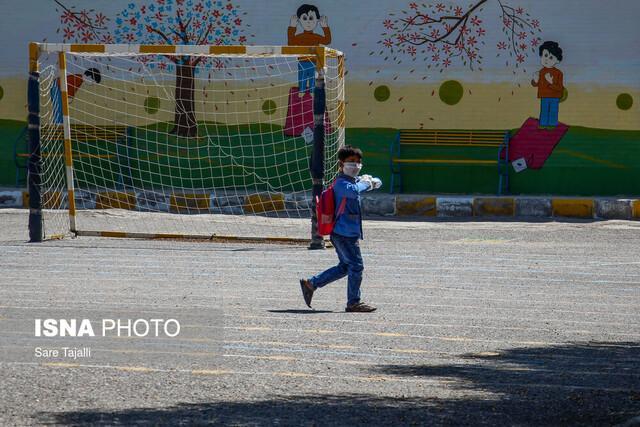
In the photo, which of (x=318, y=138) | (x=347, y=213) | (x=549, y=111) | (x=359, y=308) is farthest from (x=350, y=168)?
(x=549, y=111)

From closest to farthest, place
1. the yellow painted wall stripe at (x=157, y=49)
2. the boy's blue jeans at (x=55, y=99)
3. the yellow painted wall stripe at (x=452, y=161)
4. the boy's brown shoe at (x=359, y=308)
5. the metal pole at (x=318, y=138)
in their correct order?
the boy's brown shoe at (x=359, y=308) → the metal pole at (x=318, y=138) → the yellow painted wall stripe at (x=157, y=49) → the yellow painted wall stripe at (x=452, y=161) → the boy's blue jeans at (x=55, y=99)

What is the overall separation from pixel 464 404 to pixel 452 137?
17.7m

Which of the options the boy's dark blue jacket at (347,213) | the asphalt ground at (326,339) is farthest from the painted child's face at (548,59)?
the boy's dark blue jacket at (347,213)

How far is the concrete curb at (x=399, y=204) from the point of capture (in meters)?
23.1

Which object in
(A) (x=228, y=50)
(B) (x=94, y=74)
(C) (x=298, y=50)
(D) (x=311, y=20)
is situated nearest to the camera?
(C) (x=298, y=50)

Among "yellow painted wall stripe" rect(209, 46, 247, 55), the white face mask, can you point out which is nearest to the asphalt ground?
the white face mask

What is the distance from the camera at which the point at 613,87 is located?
2462cm

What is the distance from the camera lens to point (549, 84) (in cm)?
2489

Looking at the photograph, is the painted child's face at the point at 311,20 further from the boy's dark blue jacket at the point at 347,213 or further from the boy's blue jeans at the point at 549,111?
the boy's dark blue jacket at the point at 347,213

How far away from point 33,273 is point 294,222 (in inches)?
320

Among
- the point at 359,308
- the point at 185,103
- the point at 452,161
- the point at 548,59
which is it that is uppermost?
the point at 548,59

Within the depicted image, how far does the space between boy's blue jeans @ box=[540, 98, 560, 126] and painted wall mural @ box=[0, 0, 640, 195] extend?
2cm

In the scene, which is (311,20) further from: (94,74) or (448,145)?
(94,74)

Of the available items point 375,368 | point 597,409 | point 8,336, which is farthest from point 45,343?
point 597,409
